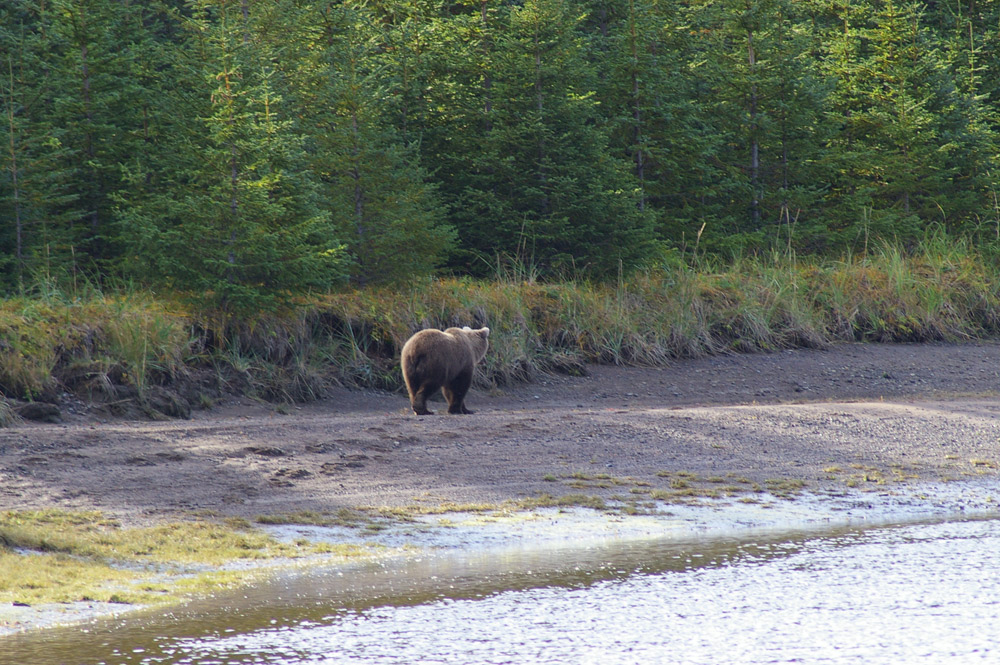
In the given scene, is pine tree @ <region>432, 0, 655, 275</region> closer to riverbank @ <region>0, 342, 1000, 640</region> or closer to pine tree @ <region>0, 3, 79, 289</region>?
riverbank @ <region>0, 342, 1000, 640</region>

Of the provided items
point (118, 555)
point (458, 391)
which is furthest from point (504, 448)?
point (118, 555)

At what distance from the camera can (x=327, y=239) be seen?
43.6 ft

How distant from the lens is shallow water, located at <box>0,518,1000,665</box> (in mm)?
5738

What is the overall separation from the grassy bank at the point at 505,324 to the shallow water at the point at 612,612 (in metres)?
4.91

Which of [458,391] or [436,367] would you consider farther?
[458,391]

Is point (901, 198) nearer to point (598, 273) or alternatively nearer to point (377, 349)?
point (598, 273)

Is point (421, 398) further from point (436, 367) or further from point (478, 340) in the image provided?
point (478, 340)

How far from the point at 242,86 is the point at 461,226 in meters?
4.48

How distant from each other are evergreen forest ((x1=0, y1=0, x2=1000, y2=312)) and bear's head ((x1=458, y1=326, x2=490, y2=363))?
1772 mm

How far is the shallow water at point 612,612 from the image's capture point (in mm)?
5738

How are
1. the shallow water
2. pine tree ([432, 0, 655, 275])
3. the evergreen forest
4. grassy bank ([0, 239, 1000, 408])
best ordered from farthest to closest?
pine tree ([432, 0, 655, 275])
the evergreen forest
grassy bank ([0, 239, 1000, 408])
the shallow water

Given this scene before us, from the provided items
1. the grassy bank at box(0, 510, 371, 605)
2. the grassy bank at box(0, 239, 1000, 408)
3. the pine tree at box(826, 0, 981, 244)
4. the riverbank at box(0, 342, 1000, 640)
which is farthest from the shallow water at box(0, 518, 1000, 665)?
the pine tree at box(826, 0, 981, 244)

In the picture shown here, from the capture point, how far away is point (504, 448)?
10070 millimetres

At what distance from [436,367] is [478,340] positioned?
1210 millimetres
